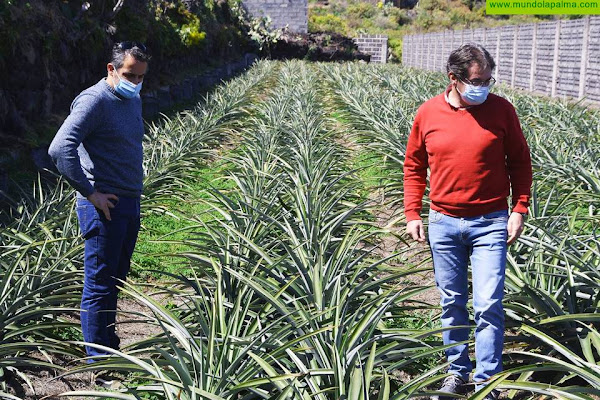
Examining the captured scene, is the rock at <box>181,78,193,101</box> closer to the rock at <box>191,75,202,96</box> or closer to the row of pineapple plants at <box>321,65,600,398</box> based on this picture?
the rock at <box>191,75,202,96</box>

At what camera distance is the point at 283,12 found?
135 ft

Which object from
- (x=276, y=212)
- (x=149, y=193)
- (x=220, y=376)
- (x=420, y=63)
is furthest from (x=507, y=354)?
(x=420, y=63)

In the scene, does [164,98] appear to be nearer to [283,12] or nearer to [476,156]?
[476,156]

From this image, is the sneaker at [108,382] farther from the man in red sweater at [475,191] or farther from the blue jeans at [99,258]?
the man in red sweater at [475,191]

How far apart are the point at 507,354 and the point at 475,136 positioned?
3.64ft

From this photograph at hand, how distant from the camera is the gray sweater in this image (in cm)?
337

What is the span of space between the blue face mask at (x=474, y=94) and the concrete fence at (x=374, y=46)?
38.0m

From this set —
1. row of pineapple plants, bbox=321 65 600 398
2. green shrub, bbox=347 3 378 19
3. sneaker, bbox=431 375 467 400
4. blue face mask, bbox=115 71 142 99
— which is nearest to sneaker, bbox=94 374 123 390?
blue face mask, bbox=115 71 142 99

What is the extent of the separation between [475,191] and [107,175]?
1596 mm

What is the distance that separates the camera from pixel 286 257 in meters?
3.95

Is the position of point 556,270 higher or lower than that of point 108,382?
higher

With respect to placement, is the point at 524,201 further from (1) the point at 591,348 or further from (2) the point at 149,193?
(2) the point at 149,193

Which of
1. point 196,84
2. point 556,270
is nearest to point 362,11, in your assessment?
point 196,84

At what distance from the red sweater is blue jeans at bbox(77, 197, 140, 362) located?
4.58 feet
